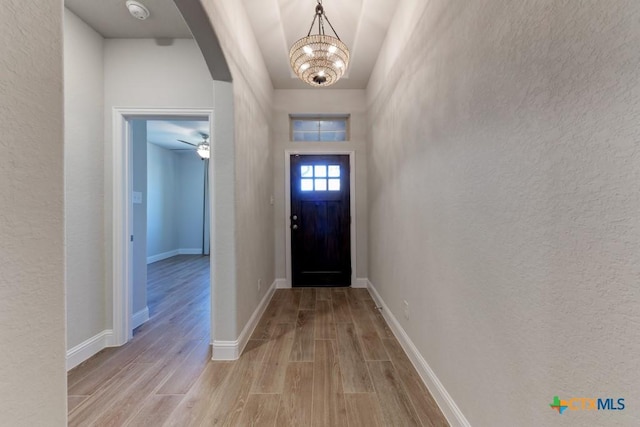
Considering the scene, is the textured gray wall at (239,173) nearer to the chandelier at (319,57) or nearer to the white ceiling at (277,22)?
the white ceiling at (277,22)

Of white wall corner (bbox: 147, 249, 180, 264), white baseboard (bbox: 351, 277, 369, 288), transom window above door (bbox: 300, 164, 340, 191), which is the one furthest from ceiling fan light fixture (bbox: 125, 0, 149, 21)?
white wall corner (bbox: 147, 249, 180, 264)

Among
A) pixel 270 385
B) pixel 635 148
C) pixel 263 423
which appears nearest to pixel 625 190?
pixel 635 148

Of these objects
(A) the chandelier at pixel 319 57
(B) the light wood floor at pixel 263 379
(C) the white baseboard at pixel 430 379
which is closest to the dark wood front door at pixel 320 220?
(B) the light wood floor at pixel 263 379

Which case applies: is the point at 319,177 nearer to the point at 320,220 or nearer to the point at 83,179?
the point at 320,220

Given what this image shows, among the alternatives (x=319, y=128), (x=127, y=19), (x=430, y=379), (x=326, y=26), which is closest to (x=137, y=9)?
(x=127, y=19)

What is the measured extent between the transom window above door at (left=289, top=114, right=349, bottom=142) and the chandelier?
1595mm

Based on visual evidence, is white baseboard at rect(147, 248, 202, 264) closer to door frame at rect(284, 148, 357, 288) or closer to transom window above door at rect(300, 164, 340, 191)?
door frame at rect(284, 148, 357, 288)

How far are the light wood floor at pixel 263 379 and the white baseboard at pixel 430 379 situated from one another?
0.15ft

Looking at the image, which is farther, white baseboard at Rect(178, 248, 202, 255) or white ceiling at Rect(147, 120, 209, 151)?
white baseboard at Rect(178, 248, 202, 255)

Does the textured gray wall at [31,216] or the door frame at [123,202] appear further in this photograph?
the door frame at [123,202]

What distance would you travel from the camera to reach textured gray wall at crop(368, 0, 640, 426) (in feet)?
2.05

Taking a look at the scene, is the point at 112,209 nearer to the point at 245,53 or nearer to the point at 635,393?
the point at 245,53

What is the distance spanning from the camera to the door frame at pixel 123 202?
2.21m

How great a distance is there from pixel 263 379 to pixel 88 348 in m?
1.47
